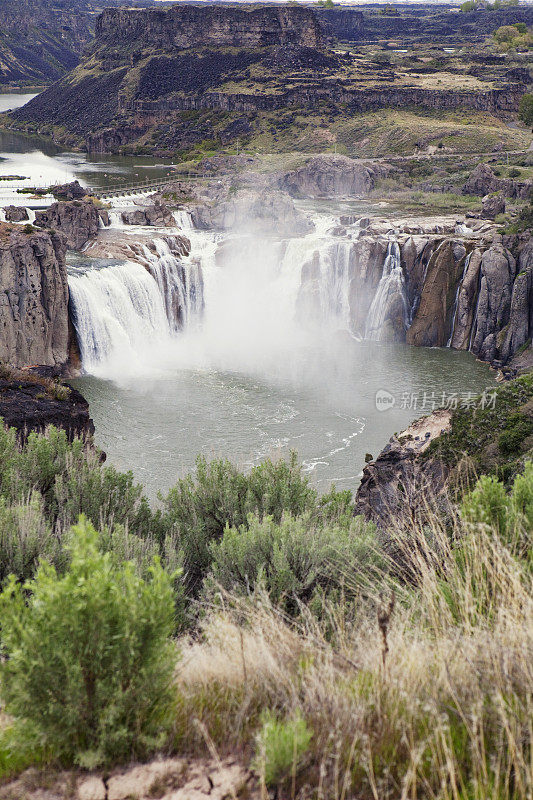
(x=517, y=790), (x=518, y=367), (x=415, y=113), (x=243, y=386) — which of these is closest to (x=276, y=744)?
(x=517, y=790)

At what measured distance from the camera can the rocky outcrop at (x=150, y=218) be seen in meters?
49.8

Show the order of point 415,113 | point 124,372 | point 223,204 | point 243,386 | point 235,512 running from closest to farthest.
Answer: point 235,512, point 243,386, point 124,372, point 223,204, point 415,113

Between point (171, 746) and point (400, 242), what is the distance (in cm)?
4132

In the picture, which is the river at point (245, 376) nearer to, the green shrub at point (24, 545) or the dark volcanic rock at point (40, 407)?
the dark volcanic rock at point (40, 407)

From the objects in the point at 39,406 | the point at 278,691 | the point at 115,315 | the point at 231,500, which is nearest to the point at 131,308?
the point at 115,315

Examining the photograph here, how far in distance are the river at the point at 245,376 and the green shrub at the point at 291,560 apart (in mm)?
11507

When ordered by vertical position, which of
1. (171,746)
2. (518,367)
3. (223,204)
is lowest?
(518,367)

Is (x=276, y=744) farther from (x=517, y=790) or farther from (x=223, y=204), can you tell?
(x=223, y=204)

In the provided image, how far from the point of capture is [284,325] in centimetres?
4488

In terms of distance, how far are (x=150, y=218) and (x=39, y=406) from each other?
98.8ft

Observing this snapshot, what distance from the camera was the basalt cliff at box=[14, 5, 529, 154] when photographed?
10256 cm

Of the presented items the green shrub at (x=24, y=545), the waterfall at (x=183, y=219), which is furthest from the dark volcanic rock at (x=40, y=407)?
the waterfall at (x=183, y=219)

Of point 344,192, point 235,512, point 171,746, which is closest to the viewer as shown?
point 171,746

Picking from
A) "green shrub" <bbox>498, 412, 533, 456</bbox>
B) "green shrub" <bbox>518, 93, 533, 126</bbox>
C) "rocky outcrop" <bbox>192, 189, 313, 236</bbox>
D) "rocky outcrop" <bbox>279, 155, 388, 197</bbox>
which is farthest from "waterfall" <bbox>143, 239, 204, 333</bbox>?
"green shrub" <bbox>518, 93, 533, 126</bbox>
